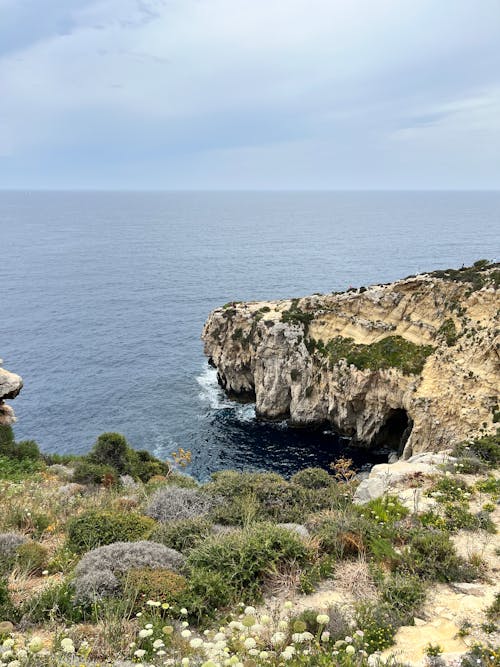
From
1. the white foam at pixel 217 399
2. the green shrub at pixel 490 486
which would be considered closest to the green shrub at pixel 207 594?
the green shrub at pixel 490 486

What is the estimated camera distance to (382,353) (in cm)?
4491

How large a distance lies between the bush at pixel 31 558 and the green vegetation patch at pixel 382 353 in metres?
35.7

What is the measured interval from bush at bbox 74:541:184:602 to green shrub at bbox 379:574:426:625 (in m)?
4.41

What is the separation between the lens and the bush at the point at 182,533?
1154 centimetres

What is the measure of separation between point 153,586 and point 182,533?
2.70 meters

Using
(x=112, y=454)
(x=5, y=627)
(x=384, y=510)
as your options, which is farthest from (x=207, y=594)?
(x=112, y=454)

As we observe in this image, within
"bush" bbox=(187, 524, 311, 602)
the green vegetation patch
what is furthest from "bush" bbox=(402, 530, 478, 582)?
the green vegetation patch

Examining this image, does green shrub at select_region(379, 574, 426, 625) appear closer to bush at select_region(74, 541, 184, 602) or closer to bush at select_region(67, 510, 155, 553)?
bush at select_region(74, 541, 184, 602)

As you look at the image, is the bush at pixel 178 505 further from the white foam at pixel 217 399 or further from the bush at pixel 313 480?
the white foam at pixel 217 399

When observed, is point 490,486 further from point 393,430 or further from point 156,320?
point 156,320

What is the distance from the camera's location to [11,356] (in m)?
63.6

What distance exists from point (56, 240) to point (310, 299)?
140918 mm

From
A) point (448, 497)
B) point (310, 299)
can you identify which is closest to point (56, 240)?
point (310, 299)

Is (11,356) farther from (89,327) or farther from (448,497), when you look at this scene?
(448,497)
